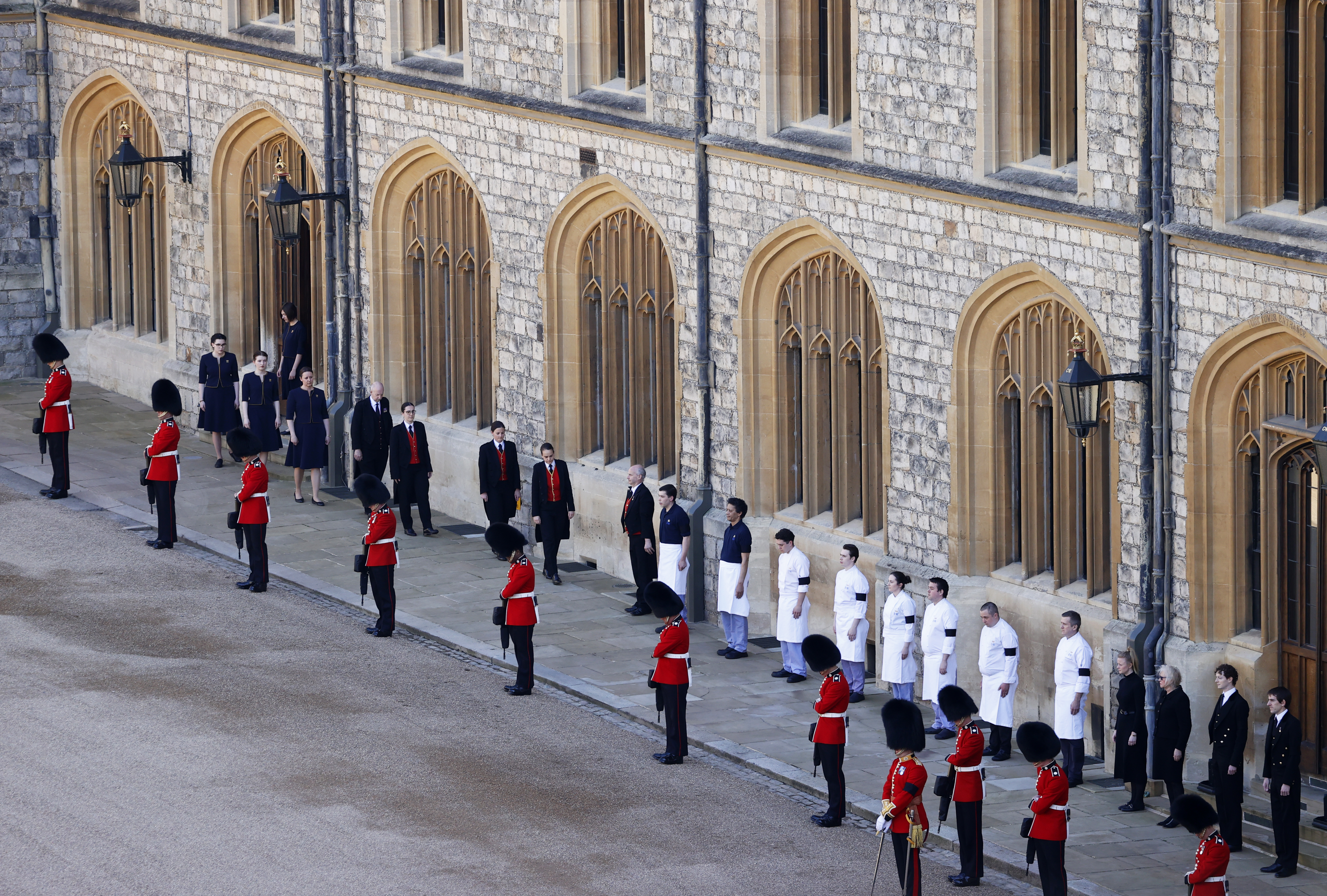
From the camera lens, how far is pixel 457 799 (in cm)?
1895

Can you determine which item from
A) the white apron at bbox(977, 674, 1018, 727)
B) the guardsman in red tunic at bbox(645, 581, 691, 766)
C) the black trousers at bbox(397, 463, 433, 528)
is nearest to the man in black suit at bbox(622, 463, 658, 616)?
the black trousers at bbox(397, 463, 433, 528)

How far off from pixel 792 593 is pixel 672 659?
10.4 ft

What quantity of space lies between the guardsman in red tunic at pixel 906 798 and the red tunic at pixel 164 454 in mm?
11660

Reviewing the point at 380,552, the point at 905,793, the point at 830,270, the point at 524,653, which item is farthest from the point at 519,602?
the point at 905,793

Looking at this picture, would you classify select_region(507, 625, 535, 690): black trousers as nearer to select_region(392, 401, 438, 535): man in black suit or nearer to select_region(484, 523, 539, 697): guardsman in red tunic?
select_region(484, 523, 539, 697): guardsman in red tunic

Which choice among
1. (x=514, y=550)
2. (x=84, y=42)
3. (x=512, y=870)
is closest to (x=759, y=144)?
(x=514, y=550)

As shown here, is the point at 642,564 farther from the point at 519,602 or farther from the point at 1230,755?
the point at 1230,755

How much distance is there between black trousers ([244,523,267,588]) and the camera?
81.7 ft

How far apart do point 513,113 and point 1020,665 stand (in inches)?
375

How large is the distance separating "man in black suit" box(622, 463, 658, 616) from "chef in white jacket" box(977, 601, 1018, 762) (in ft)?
16.6

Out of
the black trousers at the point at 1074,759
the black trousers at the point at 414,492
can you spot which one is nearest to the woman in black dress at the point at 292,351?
the black trousers at the point at 414,492

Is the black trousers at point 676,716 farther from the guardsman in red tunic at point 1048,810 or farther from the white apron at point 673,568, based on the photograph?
the white apron at point 673,568

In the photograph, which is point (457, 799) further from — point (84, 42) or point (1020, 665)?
point (84, 42)

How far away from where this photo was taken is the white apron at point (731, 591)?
77.8 ft
